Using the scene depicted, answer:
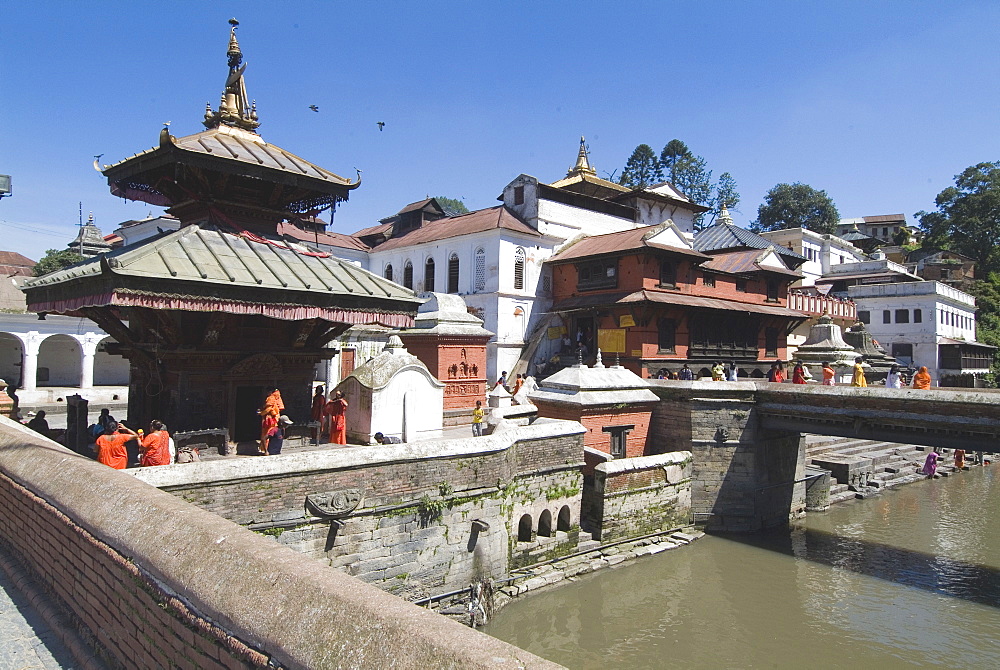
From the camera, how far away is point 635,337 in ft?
90.8

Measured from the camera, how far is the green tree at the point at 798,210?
6819 cm

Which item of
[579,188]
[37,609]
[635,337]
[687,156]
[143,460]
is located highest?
[687,156]

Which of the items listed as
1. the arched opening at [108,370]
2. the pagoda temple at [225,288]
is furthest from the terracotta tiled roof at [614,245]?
the arched opening at [108,370]

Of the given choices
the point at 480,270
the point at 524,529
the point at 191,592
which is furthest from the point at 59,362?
the point at 191,592

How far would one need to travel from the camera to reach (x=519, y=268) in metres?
32.2

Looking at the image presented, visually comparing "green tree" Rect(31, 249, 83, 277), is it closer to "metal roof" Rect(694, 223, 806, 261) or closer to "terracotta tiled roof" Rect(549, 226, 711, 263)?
"terracotta tiled roof" Rect(549, 226, 711, 263)

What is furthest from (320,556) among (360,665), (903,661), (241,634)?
(903,661)

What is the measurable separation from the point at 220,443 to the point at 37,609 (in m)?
5.68

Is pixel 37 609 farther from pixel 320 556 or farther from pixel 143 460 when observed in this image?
pixel 320 556

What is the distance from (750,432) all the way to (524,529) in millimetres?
8089

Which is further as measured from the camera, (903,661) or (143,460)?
(903,661)

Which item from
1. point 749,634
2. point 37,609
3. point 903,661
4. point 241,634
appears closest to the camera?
point 241,634

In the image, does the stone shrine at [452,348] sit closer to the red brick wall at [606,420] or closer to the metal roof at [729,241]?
the red brick wall at [606,420]

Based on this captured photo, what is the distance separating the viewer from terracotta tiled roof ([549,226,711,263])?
93.2 feet
